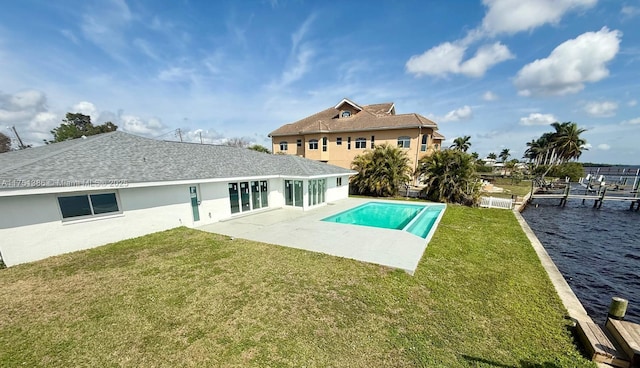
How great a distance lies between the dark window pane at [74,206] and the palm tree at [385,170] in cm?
1963

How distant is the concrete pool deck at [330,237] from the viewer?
862 cm

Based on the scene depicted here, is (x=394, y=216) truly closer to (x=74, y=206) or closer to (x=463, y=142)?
(x=74, y=206)

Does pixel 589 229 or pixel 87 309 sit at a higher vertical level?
pixel 87 309

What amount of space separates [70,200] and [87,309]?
5.65 meters

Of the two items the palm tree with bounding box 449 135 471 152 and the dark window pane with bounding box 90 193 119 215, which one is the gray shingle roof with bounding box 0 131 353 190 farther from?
the palm tree with bounding box 449 135 471 152

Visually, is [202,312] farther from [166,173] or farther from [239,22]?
[239,22]

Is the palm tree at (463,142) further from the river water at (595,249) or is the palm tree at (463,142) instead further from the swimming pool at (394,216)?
the swimming pool at (394,216)

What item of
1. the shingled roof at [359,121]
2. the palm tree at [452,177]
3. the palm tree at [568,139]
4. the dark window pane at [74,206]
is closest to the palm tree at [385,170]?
the palm tree at [452,177]

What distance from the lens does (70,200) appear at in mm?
8773

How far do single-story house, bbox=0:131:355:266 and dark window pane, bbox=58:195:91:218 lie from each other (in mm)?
27

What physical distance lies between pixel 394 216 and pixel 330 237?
714cm

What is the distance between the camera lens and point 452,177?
19875mm

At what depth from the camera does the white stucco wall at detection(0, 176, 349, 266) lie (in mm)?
7648

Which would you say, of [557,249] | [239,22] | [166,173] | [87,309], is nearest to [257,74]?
[239,22]
